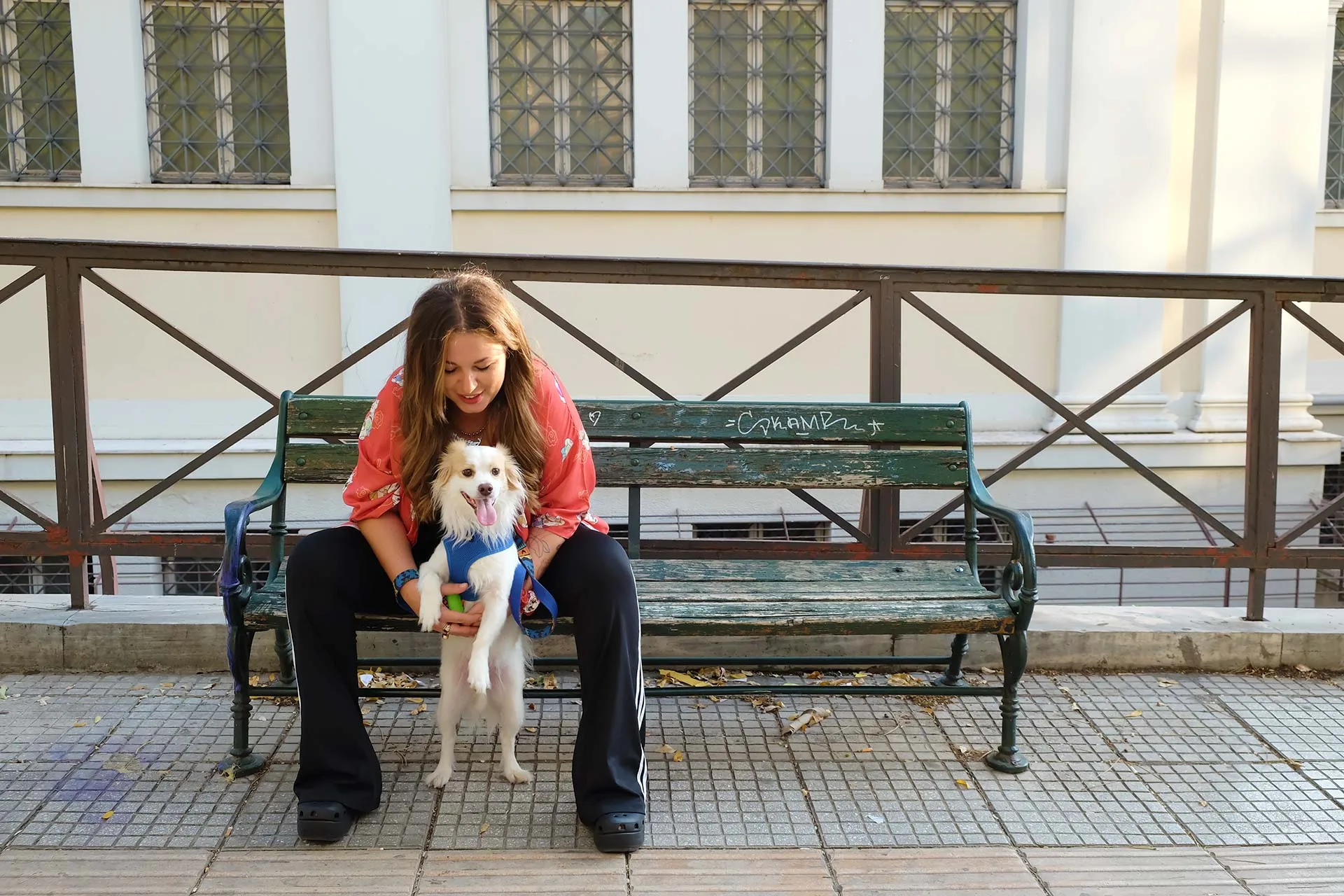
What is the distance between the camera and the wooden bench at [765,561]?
3035 millimetres

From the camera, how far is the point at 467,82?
711 centimetres

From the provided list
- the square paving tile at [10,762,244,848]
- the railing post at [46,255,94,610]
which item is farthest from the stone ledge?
the square paving tile at [10,762,244,848]

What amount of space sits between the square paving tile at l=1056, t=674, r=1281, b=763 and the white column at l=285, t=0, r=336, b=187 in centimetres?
588

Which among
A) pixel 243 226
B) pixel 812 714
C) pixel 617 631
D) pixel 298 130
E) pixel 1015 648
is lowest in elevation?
pixel 812 714

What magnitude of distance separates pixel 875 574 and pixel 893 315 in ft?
3.67

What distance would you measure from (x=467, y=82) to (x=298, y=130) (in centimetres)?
123

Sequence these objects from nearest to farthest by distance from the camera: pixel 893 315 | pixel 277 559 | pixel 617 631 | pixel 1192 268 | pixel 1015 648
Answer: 1. pixel 617 631
2. pixel 1015 648
3. pixel 277 559
4. pixel 893 315
5. pixel 1192 268

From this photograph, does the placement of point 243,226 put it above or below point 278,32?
below

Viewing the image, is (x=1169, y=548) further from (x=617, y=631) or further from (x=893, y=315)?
(x=617, y=631)

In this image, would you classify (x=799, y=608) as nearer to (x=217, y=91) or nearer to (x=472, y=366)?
Answer: (x=472, y=366)

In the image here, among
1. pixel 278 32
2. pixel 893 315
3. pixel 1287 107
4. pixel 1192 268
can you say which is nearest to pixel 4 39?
pixel 278 32

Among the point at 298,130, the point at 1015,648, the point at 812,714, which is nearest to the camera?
the point at 1015,648

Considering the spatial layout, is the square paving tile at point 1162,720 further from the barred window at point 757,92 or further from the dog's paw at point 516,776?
the barred window at point 757,92

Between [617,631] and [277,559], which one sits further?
[277,559]
